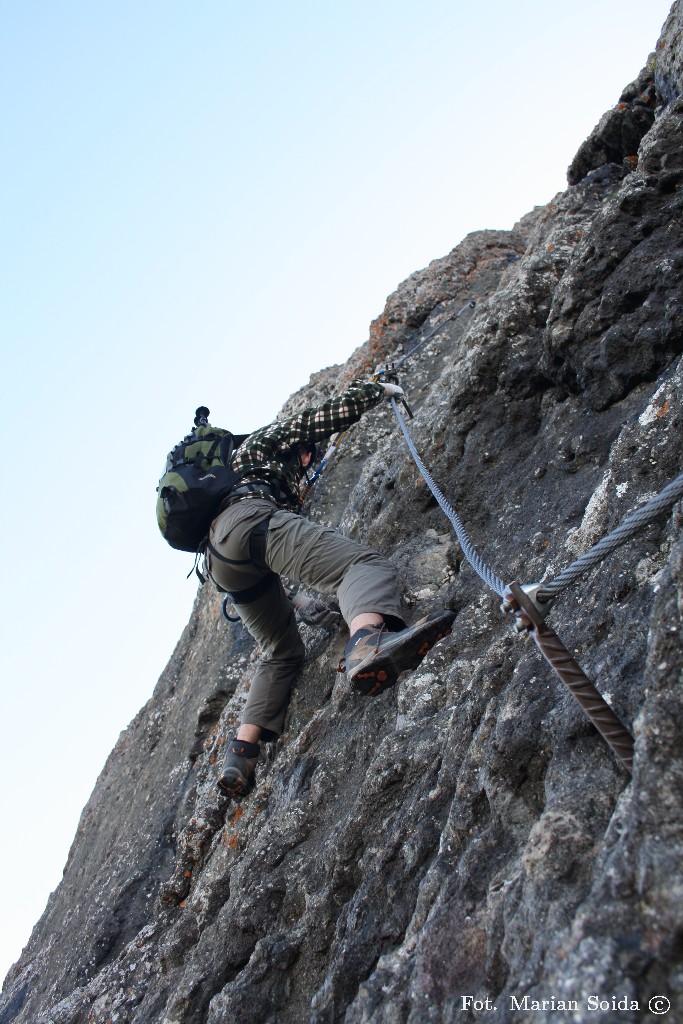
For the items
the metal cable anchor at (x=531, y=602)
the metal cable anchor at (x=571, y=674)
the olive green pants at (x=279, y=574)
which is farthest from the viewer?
the olive green pants at (x=279, y=574)

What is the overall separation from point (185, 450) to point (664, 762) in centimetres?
536

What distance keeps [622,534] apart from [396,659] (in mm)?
2461

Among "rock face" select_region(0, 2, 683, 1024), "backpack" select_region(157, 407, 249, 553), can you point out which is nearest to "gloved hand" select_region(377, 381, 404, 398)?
"rock face" select_region(0, 2, 683, 1024)

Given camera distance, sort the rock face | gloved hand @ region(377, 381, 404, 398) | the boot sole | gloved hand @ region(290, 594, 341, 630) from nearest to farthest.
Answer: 1. the rock face
2. the boot sole
3. gloved hand @ region(290, 594, 341, 630)
4. gloved hand @ region(377, 381, 404, 398)

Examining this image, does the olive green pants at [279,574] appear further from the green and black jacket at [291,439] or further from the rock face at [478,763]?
the green and black jacket at [291,439]

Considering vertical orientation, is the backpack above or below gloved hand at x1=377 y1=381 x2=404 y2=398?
above

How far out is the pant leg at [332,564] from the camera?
6.04 metres

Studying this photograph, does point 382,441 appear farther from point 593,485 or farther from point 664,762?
point 664,762

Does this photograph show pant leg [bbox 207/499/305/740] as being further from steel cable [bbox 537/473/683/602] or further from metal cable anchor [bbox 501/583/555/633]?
steel cable [bbox 537/473/683/602]

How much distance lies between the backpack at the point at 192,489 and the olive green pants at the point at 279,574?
16cm

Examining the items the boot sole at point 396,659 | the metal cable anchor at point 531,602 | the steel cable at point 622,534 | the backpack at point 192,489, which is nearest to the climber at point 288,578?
the boot sole at point 396,659

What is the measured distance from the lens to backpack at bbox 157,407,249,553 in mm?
6855

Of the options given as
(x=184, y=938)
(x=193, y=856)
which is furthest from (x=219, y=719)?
(x=184, y=938)

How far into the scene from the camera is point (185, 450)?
7.23 meters
